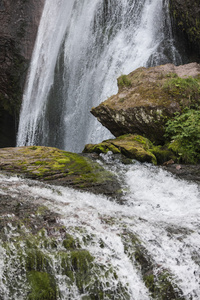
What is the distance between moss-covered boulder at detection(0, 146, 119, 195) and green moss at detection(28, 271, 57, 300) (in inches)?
103

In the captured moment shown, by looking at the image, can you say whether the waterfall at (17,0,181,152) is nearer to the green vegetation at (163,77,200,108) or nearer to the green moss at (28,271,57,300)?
the green vegetation at (163,77,200,108)

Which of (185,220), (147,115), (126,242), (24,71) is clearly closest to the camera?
(126,242)

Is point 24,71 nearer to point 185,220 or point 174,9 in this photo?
point 174,9

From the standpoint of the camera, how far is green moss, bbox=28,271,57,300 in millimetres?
3295

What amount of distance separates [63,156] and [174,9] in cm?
643

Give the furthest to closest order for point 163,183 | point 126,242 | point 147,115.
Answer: point 147,115 → point 163,183 → point 126,242

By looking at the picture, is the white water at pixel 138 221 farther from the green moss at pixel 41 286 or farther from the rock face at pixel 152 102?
the rock face at pixel 152 102

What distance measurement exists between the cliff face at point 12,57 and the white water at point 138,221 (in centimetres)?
1201

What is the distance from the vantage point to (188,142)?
7.45 metres

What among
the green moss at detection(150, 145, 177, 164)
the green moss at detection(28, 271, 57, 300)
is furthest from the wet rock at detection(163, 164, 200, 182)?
the green moss at detection(28, 271, 57, 300)

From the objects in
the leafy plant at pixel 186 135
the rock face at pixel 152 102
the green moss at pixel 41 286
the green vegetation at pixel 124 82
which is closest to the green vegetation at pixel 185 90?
the rock face at pixel 152 102

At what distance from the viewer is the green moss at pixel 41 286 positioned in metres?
3.29

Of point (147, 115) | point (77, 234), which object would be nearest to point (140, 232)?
point (77, 234)

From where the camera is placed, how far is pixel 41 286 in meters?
3.36
